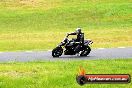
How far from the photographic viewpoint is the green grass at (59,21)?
3109cm

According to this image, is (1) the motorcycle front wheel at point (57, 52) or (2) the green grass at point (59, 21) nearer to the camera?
(1) the motorcycle front wheel at point (57, 52)

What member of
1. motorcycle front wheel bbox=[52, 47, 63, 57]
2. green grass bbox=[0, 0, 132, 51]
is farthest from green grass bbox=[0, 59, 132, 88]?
green grass bbox=[0, 0, 132, 51]

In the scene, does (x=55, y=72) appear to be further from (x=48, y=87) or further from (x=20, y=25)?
(x=20, y=25)

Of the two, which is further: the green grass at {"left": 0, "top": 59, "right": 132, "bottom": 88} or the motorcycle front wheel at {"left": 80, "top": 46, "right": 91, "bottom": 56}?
the motorcycle front wheel at {"left": 80, "top": 46, "right": 91, "bottom": 56}

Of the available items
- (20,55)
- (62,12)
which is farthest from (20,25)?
(20,55)

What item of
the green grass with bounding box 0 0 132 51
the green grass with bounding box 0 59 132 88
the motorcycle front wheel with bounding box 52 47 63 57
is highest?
the green grass with bounding box 0 59 132 88

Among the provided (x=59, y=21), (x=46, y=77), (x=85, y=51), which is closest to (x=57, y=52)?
(x=85, y=51)

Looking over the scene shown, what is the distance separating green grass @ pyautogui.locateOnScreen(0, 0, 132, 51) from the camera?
3109 centimetres

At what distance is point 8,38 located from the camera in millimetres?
32531

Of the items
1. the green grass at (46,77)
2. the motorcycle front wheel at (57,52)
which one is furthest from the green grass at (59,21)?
the green grass at (46,77)

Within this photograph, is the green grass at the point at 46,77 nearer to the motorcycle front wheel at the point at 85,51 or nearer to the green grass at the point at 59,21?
the motorcycle front wheel at the point at 85,51

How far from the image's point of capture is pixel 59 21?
43.2m

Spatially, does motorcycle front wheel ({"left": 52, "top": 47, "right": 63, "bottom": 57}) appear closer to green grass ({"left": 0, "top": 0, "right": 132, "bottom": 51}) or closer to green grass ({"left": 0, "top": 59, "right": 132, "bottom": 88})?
green grass ({"left": 0, "top": 59, "right": 132, "bottom": 88})

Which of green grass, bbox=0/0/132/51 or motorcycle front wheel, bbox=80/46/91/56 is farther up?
motorcycle front wheel, bbox=80/46/91/56
